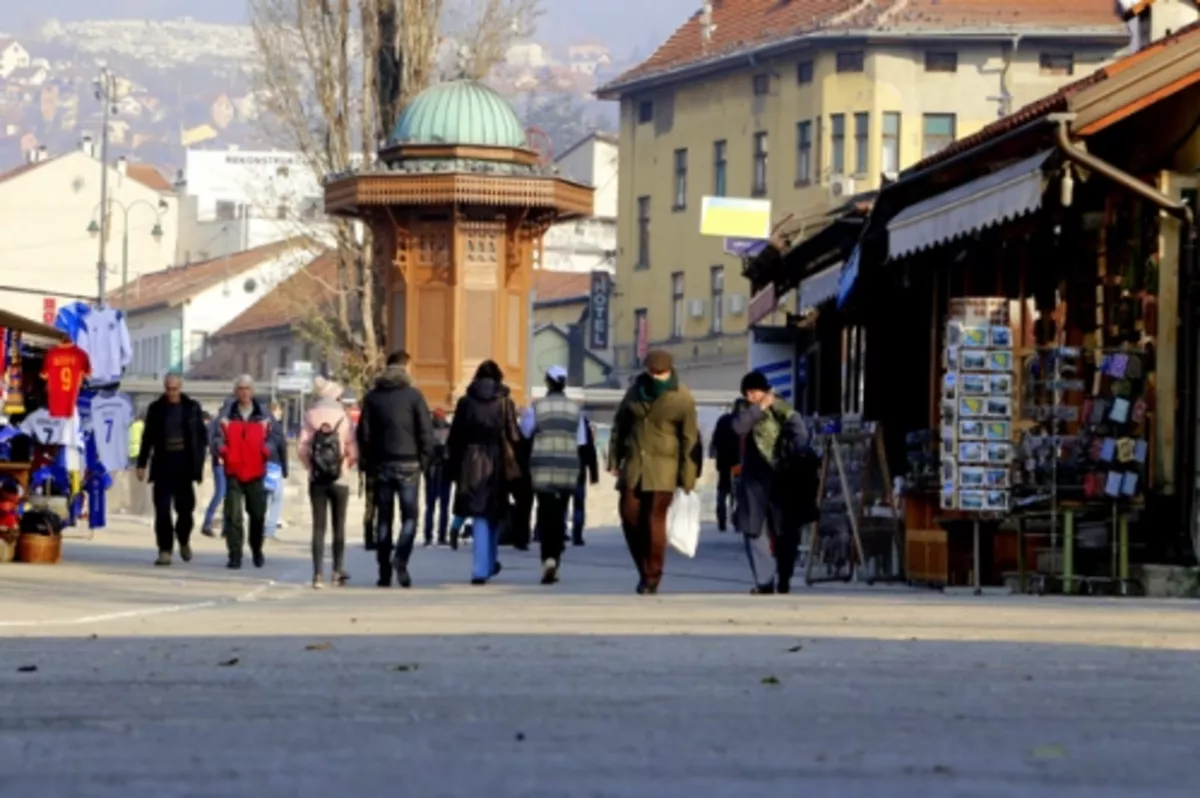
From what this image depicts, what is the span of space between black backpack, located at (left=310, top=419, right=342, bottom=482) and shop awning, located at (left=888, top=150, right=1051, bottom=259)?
191 inches

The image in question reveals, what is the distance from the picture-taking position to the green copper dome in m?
40.4

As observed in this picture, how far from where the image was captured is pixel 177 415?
86.2ft

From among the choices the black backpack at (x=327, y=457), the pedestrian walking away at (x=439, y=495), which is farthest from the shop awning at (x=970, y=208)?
the pedestrian walking away at (x=439, y=495)

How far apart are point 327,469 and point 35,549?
178 inches

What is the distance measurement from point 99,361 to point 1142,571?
41.4 feet

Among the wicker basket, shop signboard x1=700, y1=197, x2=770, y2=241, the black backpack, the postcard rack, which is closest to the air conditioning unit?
shop signboard x1=700, y1=197, x2=770, y2=241

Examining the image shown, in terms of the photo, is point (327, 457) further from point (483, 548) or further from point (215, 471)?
point (215, 471)

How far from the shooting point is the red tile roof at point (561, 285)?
9794cm

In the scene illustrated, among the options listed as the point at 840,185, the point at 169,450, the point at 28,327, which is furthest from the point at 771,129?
the point at 28,327

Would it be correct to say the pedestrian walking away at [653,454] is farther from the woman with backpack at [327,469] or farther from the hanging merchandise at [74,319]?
the hanging merchandise at [74,319]

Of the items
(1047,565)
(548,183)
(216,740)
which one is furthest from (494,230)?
(216,740)

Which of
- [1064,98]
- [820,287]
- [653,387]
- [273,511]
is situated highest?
[1064,98]

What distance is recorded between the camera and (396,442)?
71.7 ft

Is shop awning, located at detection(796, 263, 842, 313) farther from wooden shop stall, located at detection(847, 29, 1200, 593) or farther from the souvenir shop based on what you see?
the souvenir shop
